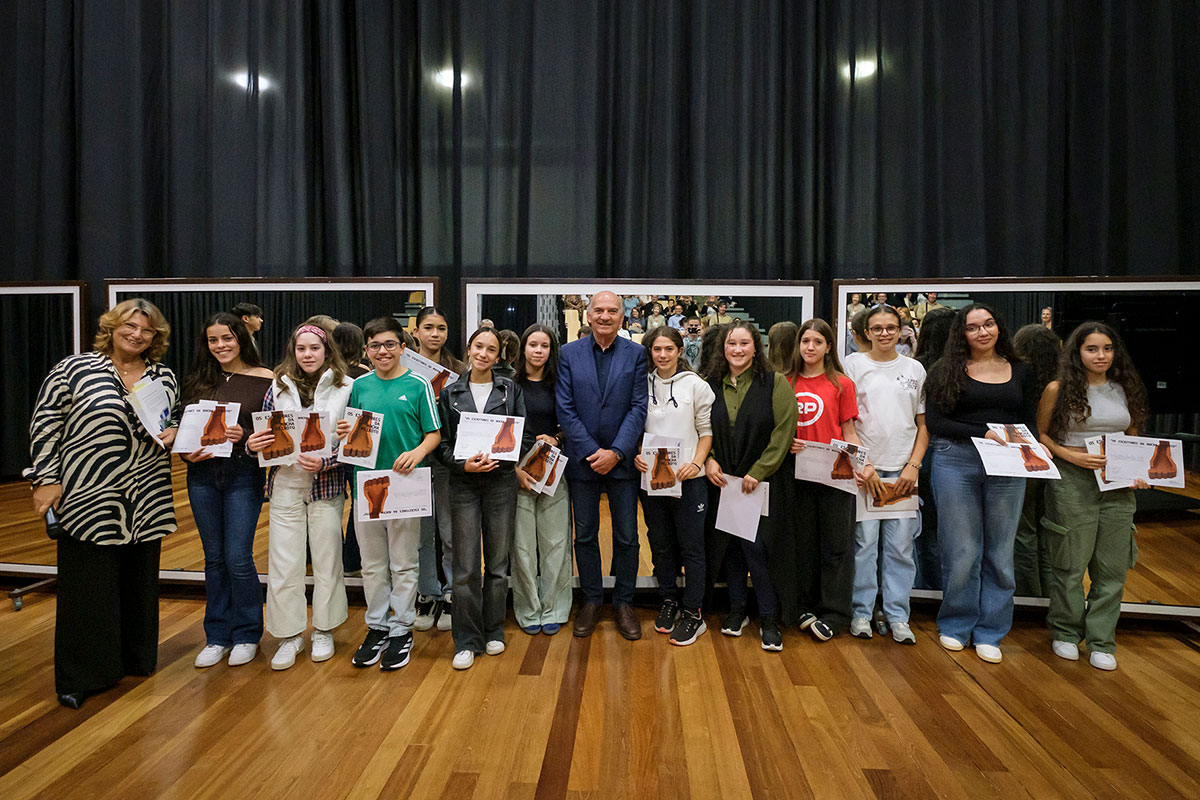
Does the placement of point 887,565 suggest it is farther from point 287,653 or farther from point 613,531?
point 287,653

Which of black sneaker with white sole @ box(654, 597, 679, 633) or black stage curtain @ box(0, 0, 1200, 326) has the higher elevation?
black stage curtain @ box(0, 0, 1200, 326)

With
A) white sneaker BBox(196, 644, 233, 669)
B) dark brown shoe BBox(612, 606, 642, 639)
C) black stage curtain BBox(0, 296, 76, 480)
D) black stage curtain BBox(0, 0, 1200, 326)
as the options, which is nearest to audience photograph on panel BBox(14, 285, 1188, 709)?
white sneaker BBox(196, 644, 233, 669)

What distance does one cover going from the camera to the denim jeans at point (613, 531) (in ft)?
10.2

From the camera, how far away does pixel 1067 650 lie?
2.97 m

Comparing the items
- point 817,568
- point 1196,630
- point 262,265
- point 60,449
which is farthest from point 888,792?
point 262,265

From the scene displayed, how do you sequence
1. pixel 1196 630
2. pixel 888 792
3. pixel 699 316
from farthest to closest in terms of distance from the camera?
pixel 699 316, pixel 1196 630, pixel 888 792

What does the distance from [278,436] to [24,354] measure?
2.70m

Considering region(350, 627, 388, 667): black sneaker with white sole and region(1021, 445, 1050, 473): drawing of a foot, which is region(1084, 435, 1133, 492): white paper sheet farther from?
region(350, 627, 388, 667): black sneaker with white sole

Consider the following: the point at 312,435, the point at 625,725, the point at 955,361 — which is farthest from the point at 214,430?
the point at 955,361

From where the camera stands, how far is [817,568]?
10.7 feet

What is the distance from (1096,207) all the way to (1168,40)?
1160 millimetres

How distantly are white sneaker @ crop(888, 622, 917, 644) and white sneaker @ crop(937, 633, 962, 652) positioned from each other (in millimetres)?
128

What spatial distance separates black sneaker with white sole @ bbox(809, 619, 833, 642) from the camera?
3.09 m

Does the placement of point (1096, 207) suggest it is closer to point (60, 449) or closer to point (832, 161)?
point (832, 161)
